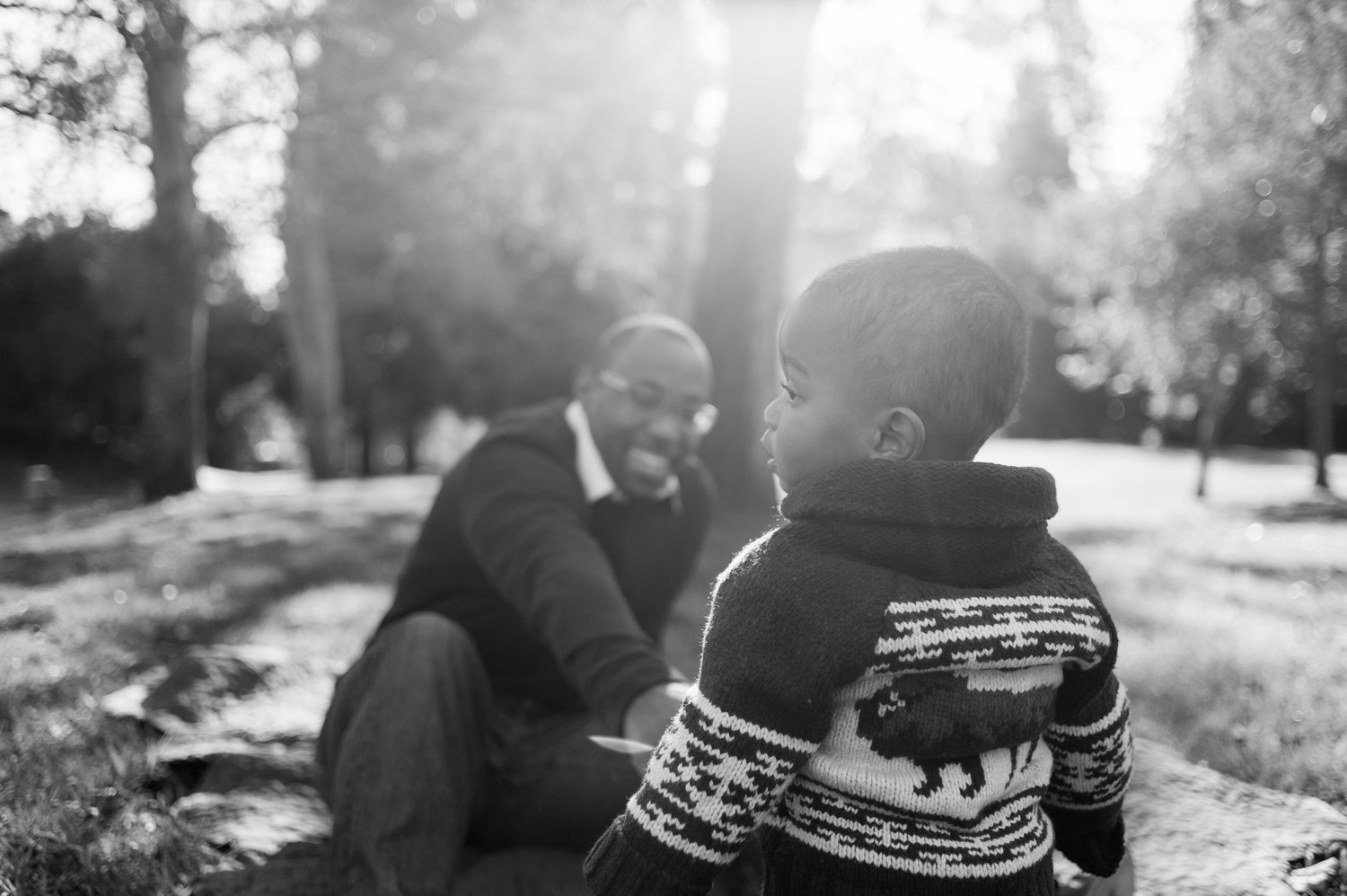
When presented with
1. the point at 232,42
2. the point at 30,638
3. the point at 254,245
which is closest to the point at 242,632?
the point at 30,638

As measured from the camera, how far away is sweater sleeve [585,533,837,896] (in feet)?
4.42

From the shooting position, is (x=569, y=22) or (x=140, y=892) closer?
(x=140, y=892)

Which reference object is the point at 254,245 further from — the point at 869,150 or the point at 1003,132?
the point at 1003,132

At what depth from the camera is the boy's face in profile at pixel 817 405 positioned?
1511mm

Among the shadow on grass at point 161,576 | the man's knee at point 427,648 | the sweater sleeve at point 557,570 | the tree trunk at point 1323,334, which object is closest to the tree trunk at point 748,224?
the shadow on grass at point 161,576

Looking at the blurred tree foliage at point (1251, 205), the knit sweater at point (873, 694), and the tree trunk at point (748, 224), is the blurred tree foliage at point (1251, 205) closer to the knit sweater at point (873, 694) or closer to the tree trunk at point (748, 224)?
the knit sweater at point (873, 694)

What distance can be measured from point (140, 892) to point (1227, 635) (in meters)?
4.31

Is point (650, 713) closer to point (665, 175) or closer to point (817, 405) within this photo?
point (817, 405)


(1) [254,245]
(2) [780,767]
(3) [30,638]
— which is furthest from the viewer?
(1) [254,245]

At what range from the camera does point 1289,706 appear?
3178 millimetres

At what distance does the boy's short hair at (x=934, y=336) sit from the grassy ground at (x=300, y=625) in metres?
1.99

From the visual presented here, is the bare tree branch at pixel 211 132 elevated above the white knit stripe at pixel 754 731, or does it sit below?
above

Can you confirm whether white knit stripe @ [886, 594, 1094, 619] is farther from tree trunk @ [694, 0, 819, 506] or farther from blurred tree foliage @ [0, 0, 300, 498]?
tree trunk @ [694, 0, 819, 506]

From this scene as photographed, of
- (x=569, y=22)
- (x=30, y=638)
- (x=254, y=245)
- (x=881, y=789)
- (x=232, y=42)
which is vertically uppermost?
(x=569, y=22)
